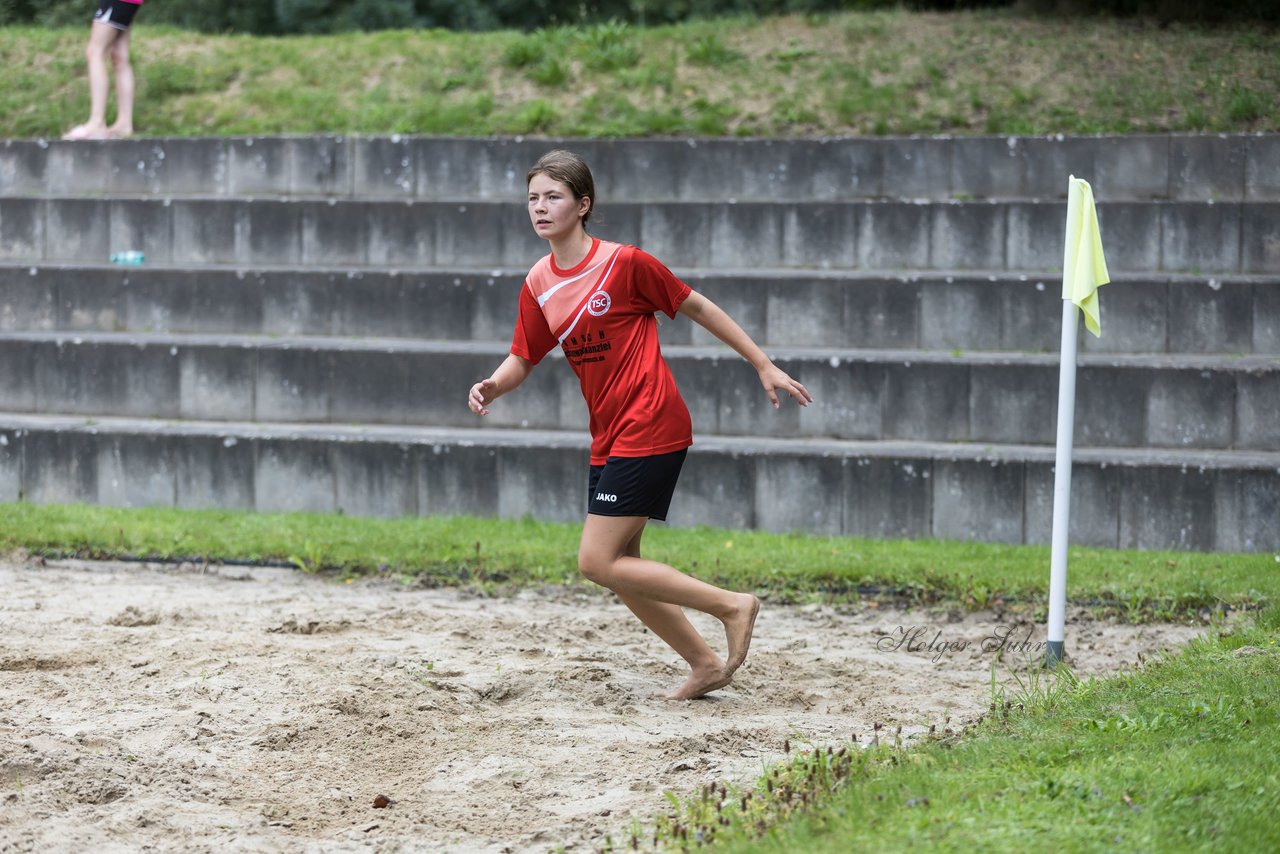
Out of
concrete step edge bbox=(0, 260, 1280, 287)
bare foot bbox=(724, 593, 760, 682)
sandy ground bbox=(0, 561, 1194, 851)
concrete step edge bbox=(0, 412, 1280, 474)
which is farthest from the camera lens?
concrete step edge bbox=(0, 260, 1280, 287)

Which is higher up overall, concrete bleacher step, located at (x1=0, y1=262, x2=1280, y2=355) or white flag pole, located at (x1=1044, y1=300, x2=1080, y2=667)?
concrete bleacher step, located at (x1=0, y1=262, x2=1280, y2=355)

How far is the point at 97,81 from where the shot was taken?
41.1 ft

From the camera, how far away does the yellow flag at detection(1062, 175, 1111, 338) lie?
5652mm

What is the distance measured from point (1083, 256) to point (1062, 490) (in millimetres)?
926

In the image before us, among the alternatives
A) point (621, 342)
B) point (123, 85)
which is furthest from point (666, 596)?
point (123, 85)

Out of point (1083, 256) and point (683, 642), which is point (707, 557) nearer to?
point (683, 642)

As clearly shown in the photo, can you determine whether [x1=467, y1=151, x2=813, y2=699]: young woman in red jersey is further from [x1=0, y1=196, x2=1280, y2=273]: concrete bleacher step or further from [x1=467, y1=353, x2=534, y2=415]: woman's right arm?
[x1=0, y1=196, x2=1280, y2=273]: concrete bleacher step

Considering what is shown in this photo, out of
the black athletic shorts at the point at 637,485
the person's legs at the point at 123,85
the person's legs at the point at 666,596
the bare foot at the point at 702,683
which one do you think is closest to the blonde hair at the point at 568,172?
the black athletic shorts at the point at 637,485

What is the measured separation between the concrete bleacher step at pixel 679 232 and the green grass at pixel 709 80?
146 centimetres

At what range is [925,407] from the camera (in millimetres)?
9109

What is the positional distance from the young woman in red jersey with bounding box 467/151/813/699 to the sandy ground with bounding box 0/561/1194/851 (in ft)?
1.31

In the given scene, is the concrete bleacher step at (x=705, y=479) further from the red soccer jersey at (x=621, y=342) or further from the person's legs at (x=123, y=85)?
the person's legs at (x=123, y=85)

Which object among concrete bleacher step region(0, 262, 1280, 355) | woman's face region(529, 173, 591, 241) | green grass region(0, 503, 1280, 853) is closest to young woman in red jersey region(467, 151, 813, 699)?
woman's face region(529, 173, 591, 241)

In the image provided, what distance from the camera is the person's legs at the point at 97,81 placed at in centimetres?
1246
